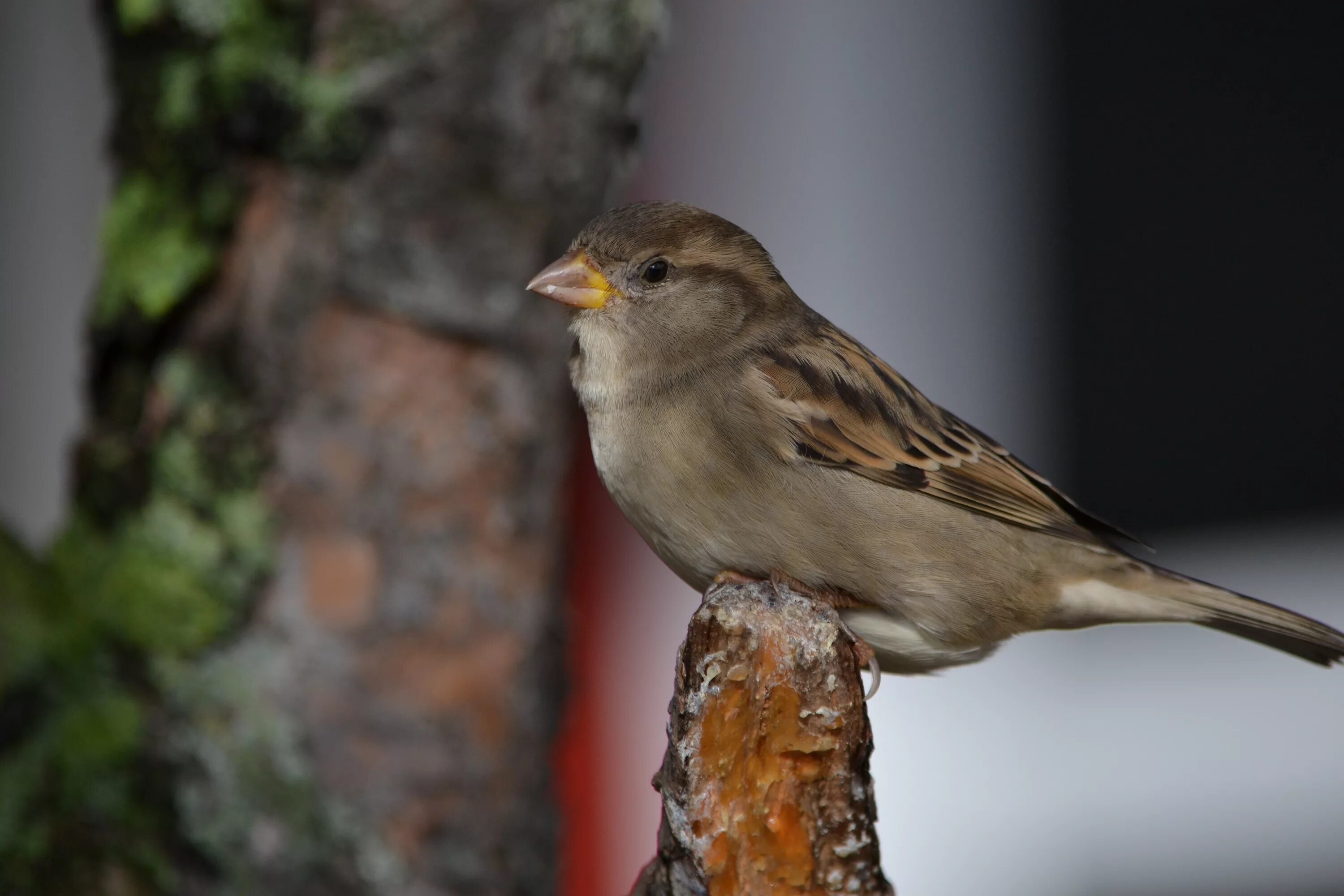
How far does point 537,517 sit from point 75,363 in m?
4.20

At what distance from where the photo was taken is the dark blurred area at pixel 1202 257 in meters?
5.22

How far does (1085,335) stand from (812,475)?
3575 millimetres

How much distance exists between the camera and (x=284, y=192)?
299cm

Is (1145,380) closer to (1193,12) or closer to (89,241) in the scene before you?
(1193,12)

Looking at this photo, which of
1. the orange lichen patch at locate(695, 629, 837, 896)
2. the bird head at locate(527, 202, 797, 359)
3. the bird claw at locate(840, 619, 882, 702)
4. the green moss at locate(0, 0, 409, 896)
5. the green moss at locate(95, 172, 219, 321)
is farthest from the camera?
the green moss at locate(95, 172, 219, 321)

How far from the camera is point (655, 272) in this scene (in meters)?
2.61

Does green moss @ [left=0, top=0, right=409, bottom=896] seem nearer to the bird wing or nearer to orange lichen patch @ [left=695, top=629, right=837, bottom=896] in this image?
the bird wing

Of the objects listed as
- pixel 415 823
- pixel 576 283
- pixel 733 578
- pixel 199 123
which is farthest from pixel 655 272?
pixel 415 823

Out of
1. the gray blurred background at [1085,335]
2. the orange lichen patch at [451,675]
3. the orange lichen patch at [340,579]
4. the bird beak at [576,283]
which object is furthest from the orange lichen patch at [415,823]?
the gray blurred background at [1085,335]

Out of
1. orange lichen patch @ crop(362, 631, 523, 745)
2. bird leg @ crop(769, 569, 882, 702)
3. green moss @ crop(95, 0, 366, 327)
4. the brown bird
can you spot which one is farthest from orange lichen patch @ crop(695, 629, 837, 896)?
green moss @ crop(95, 0, 366, 327)

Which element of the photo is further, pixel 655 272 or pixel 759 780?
pixel 655 272

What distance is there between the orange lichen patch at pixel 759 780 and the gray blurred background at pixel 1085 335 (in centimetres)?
393

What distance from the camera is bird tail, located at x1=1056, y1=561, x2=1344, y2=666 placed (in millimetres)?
2641

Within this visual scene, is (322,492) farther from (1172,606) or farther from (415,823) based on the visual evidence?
(1172,606)
